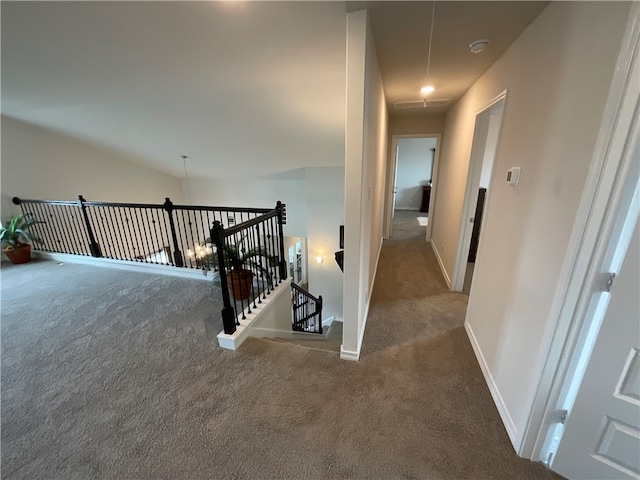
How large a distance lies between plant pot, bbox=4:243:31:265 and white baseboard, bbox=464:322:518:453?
6.34 metres

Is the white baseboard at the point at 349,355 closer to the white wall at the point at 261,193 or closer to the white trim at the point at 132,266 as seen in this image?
the white trim at the point at 132,266

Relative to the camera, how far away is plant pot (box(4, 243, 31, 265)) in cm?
390

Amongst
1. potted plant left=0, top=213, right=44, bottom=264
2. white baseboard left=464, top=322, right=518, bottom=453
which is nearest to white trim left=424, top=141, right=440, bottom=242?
white baseboard left=464, top=322, right=518, bottom=453

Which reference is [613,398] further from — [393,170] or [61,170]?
[61,170]

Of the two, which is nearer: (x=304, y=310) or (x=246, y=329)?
(x=246, y=329)

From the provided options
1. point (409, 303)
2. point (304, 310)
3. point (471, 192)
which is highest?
point (471, 192)

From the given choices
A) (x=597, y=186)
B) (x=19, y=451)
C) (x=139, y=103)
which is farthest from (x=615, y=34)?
(x=139, y=103)

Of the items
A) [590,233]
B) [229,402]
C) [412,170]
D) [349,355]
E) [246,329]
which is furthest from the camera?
[412,170]

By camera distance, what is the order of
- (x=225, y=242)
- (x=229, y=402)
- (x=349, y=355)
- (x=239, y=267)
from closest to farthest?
1. (x=229, y=402)
2. (x=349, y=355)
3. (x=225, y=242)
4. (x=239, y=267)

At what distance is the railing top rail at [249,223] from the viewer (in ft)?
6.49

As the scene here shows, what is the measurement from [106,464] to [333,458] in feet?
3.79

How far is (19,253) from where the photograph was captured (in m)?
3.94

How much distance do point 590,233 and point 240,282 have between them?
2678mm

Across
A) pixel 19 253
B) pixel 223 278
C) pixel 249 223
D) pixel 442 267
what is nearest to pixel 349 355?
pixel 223 278
